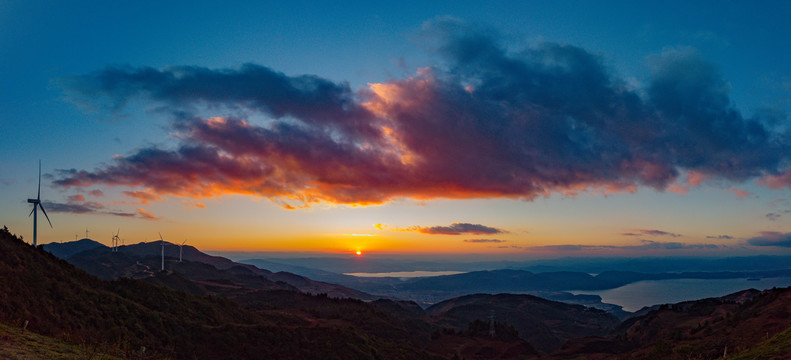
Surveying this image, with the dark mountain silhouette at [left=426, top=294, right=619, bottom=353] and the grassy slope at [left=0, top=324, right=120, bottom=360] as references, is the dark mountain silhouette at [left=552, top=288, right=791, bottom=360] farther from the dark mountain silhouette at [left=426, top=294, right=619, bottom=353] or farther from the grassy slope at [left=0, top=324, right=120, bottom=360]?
the dark mountain silhouette at [left=426, top=294, right=619, bottom=353]

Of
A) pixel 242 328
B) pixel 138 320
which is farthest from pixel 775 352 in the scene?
pixel 138 320

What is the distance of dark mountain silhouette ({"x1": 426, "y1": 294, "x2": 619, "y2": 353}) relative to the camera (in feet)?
382

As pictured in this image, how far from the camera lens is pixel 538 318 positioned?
138 metres

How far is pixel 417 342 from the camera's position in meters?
73.5

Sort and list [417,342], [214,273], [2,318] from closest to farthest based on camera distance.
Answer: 1. [2,318]
2. [417,342]
3. [214,273]

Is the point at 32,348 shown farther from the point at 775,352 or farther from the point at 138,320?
the point at 775,352

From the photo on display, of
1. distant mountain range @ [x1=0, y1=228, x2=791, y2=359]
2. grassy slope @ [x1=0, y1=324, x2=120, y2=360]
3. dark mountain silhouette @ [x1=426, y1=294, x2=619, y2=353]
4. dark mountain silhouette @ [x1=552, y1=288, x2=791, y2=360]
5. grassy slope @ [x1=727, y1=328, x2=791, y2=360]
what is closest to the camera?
grassy slope @ [x1=0, y1=324, x2=120, y2=360]

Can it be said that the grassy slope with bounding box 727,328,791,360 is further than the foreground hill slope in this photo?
No

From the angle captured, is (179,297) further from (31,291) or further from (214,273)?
(214,273)

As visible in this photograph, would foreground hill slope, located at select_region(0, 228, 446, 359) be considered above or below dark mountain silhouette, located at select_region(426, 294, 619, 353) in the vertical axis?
above

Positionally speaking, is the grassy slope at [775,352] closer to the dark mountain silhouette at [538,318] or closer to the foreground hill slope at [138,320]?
the foreground hill slope at [138,320]

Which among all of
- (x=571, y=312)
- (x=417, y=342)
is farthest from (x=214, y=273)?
(x=571, y=312)

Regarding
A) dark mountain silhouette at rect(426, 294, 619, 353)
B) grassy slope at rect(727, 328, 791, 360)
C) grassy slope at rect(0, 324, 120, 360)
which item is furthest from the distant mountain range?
dark mountain silhouette at rect(426, 294, 619, 353)

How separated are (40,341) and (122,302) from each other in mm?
19470
